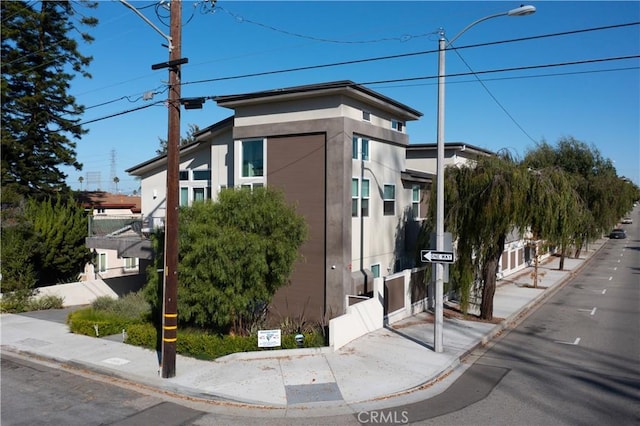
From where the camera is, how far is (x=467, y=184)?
52.7 feet

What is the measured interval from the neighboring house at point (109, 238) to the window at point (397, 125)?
37.9 ft

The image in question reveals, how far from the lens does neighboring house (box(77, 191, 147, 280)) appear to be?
21.6 metres

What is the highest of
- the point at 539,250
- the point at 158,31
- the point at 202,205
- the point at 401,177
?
the point at 158,31

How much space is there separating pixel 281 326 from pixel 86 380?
5.79 m

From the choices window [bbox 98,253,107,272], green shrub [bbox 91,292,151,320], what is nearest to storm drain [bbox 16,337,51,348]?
green shrub [bbox 91,292,151,320]

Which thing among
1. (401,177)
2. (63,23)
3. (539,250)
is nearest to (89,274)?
(63,23)

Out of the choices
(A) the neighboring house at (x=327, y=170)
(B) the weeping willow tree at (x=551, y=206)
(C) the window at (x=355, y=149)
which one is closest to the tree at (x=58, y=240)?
(A) the neighboring house at (x=327, y=170)

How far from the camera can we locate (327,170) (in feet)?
56.4

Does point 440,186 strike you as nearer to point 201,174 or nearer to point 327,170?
point 327,170

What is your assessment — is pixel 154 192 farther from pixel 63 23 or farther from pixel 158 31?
pixel 158 31

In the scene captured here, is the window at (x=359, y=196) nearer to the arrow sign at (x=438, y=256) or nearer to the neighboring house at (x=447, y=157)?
the arrow sign at (x=438, y=256)

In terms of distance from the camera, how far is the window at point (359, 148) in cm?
1773

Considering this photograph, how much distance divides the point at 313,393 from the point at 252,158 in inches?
440
